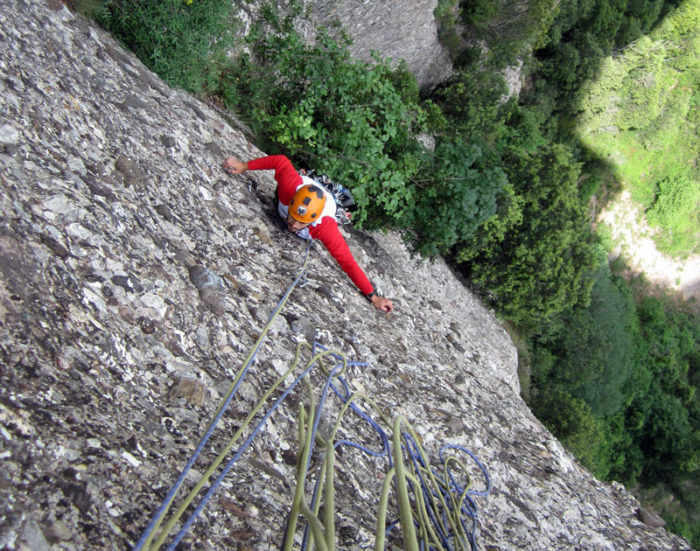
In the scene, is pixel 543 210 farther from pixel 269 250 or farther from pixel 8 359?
pixel 8 359


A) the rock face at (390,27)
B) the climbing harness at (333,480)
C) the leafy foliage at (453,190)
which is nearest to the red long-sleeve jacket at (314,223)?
the climbing harness at (333,480)

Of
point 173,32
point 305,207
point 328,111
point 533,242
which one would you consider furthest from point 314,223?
point 533,242

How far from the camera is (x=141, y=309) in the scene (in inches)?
139

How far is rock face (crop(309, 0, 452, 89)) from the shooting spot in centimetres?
1065

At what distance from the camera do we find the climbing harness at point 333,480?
2547 mm

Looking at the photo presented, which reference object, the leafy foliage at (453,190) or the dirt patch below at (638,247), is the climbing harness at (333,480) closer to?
the leafy foliage at (453,190)

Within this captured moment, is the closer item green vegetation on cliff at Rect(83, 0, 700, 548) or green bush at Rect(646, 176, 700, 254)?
green vegetation on cliff at Rect(83, 0, 700, 548)

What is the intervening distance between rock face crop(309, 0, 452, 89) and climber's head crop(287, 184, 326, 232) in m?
5.72

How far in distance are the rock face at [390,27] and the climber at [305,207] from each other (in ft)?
17.7

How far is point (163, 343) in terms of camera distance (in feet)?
11.6

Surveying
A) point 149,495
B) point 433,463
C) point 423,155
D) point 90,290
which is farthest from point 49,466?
point 423,155

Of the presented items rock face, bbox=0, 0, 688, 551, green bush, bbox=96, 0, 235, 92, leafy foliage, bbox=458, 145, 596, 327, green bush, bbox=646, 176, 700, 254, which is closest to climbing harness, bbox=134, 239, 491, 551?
rock face, bbox=0, 0, 688, 551

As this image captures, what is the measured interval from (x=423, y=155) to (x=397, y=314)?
3.11 metres

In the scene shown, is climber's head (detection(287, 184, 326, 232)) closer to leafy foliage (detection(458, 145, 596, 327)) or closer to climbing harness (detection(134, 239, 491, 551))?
climbing harness (detection(134, 239, 491, 551))
